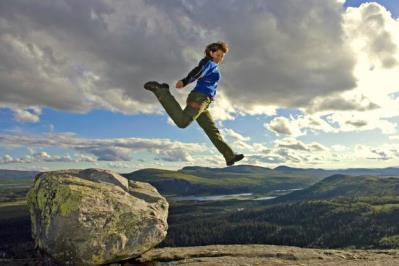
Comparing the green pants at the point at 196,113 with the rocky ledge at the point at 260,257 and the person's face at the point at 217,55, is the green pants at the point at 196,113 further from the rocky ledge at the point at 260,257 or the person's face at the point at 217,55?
the rocky ledge at the point at 260,257

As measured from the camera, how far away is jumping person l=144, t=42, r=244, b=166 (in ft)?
51.3

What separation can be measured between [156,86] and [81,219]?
7.10 m

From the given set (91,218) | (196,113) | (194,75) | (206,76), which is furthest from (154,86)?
(91,218)

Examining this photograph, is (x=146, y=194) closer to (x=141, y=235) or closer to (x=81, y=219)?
(x=141, y=235)

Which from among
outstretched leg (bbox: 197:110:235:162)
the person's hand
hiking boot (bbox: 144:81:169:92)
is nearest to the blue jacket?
the person's hand

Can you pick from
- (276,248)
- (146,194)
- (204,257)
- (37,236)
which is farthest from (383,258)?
(37,236)

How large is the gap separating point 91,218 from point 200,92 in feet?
26.5

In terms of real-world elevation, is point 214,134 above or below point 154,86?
below

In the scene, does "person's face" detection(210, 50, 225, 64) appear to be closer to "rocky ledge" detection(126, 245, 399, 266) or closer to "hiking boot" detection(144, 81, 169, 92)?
"hiking boot" detection(144, 81, 169, 92)

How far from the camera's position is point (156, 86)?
17250 millimetres

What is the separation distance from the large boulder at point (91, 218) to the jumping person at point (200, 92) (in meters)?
6.23

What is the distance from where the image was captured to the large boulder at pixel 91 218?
18812mm

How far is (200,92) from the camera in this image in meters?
A: 16.3

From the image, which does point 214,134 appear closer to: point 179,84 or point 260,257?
point 179,84
